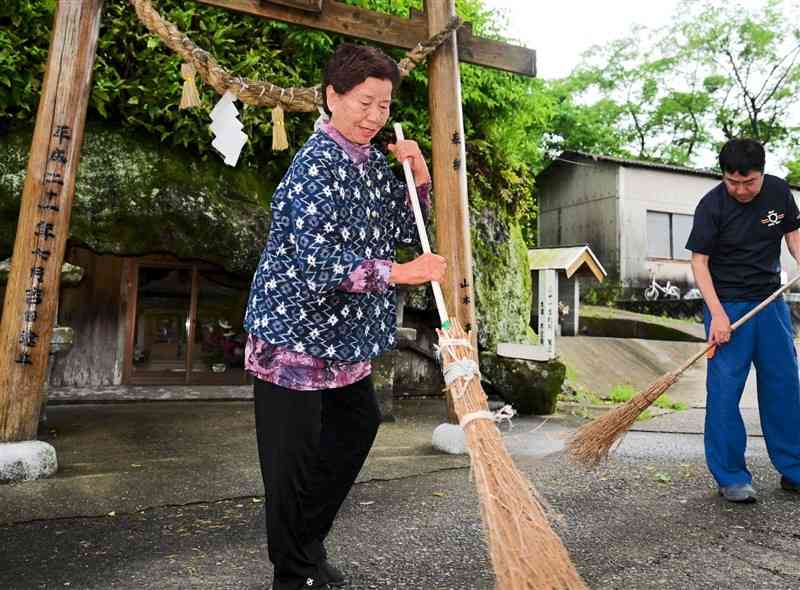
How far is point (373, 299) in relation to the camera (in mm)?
2295

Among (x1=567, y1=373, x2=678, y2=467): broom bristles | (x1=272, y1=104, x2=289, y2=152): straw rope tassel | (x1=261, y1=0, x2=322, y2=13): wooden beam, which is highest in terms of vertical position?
(x1=261, y1=0, x2=322, y2=13): wooden beam

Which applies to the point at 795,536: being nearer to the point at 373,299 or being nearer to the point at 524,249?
the point at 373,299

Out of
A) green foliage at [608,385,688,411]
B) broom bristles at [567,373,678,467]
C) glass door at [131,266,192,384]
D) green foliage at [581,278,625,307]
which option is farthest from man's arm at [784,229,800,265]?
green foliage at [581,278,625,307]

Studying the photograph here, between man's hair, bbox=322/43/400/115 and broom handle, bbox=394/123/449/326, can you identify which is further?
broom handle, bbox=394/123/449/326

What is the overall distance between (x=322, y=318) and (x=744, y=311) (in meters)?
2.69

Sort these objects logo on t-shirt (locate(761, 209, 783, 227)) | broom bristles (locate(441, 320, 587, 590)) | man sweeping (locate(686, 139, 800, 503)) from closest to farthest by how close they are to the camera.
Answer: broom bristles (locate(441, 320, 587, 590))
man sweeping (locate(686, 139, 800, 503))
logo on t-shirt (locate(761, 209, 783, 227))

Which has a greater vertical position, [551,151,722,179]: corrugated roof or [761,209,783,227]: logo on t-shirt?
[551,151,722,179]: corrugated roof

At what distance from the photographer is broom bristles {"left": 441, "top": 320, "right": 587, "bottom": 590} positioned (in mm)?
1854

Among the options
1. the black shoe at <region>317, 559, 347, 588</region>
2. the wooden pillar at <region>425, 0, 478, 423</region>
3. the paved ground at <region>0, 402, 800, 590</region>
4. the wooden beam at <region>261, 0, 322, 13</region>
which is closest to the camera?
the black shoe at <region>317, 559, 347, 588</region>

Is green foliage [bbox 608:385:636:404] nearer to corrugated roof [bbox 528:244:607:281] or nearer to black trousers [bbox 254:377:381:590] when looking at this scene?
corrugated roof [bbox 528:244:607:281]

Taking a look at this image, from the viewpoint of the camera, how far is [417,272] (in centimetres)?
206

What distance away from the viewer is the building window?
18.5m

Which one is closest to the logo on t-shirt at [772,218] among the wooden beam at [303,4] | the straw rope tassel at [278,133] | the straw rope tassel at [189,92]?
the straw rope tassel at [278,133]

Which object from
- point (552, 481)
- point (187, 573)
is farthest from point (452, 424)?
point (187, 573)
